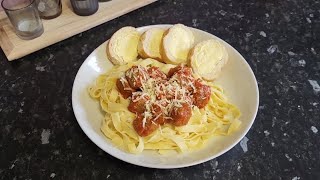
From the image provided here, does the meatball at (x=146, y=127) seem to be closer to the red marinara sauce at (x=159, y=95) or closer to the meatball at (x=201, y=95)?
the red marinara sauce at (x=159, y=95)

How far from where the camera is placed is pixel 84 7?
5.40 ft

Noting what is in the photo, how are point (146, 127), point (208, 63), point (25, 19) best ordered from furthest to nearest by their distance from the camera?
point (25, 19) → point (208, 63) → point (146, 127)

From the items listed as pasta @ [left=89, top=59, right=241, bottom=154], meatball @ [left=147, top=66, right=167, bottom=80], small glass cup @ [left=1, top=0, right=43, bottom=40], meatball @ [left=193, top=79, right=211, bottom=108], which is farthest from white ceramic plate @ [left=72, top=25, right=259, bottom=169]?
small glass cup @ [left=1, top=0, right=43, bottom=40]

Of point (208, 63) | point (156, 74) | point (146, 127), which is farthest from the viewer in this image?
point (208, 63)

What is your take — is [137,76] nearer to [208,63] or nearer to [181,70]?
[181,70]

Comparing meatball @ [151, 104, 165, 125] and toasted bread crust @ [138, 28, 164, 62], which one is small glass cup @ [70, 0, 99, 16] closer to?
toasted bread crust @ [138, 28, 164, 62]

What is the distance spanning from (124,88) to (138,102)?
101 millimetres

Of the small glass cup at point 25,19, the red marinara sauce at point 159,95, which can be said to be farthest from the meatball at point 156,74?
the small glass cup at point 25,19

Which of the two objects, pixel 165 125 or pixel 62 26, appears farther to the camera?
pixel 62 26

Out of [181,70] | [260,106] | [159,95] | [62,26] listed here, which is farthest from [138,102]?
[62,26]

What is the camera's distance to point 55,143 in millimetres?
1252

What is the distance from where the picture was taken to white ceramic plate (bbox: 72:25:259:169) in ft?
3.64

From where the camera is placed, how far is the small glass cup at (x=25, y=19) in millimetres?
1522

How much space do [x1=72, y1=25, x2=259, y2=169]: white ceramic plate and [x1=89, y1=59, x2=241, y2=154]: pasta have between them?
0.02 m
